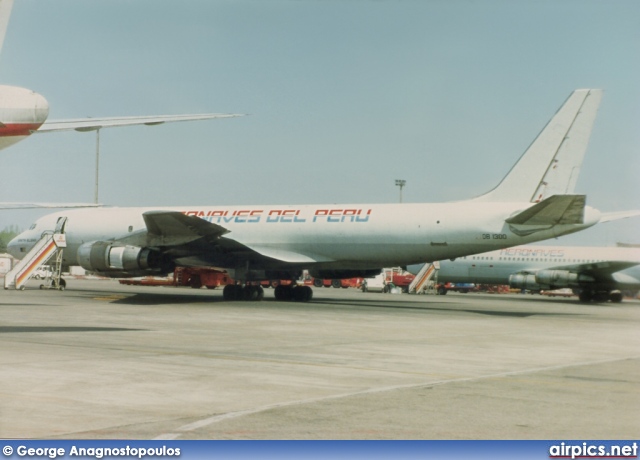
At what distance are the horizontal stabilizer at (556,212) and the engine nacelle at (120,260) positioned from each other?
45.2 feet

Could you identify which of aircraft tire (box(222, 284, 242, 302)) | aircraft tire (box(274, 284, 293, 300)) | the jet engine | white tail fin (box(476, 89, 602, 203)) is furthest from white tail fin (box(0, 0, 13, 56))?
the jet engine

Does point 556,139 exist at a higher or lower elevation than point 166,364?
higher

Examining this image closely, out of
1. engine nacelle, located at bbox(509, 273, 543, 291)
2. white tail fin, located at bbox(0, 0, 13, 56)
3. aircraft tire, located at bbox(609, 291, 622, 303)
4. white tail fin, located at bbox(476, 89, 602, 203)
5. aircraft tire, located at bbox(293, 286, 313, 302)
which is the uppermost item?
white tail fin, located at bbox(476, 89, 602, 203)

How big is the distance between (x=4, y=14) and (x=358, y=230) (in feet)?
70.5

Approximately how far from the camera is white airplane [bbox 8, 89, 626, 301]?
95.0 ft

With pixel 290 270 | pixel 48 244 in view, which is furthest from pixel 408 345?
pixel 48 244

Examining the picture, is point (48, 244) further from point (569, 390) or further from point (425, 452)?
point (425, 452)

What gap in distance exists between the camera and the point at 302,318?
23797 millimetres

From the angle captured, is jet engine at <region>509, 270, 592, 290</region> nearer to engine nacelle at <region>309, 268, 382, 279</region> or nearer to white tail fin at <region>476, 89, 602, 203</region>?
engine nacelle at <region>309, 268, 382, 279</region>

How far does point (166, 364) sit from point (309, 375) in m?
2.33

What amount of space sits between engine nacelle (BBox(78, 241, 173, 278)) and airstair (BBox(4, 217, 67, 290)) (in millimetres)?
6302

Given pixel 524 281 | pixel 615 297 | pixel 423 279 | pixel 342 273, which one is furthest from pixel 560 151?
pixel 423 279

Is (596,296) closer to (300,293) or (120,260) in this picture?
(300,293)

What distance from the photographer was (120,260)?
30156mm
